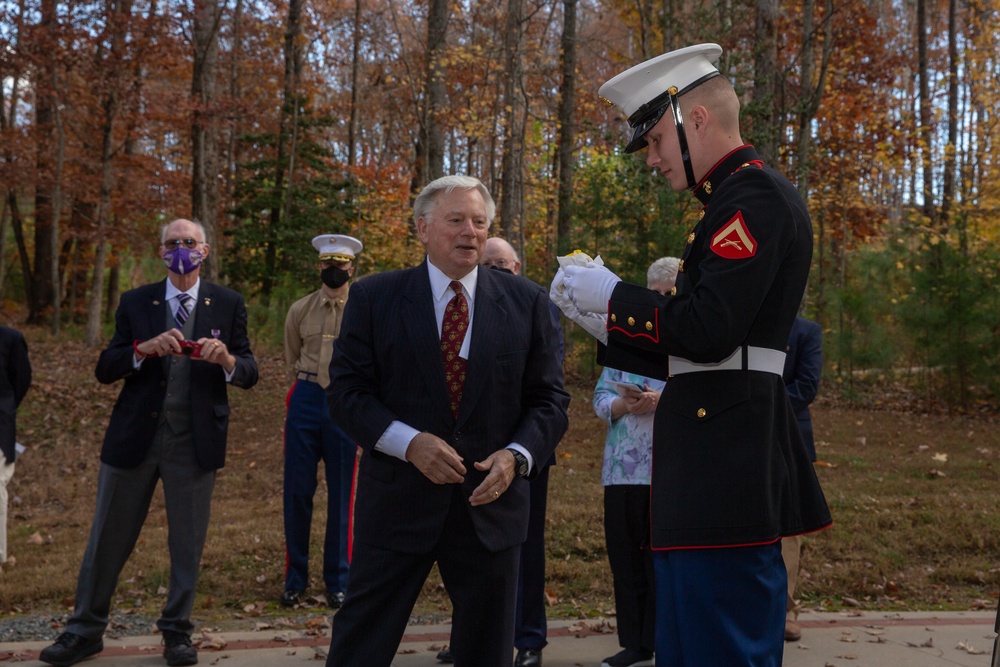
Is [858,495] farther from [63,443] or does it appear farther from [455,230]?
[63,443]

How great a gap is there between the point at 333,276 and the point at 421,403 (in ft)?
11.7

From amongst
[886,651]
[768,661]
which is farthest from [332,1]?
[768,661]

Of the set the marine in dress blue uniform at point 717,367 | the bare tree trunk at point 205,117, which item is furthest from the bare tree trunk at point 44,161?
the marine in dress blue uniform at point 717,367

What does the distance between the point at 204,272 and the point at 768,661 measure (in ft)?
48.9

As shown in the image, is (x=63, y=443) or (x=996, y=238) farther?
(x=996, y=238)

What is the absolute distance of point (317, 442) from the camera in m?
6.61

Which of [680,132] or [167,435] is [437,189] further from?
[167,435]

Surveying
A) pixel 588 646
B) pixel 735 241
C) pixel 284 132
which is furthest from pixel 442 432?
pixel 284 132

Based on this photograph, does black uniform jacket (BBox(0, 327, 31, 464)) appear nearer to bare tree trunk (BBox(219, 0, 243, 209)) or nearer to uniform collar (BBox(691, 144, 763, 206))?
uniform collar (BBox(691, 144, 763, 206))

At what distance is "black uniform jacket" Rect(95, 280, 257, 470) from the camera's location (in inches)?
197

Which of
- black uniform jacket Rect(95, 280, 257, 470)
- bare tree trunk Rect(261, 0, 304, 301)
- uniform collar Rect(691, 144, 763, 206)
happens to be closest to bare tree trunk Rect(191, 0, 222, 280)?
bare tree trunk Rect(261, 0, 304, 301)

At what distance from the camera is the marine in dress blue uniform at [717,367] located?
2.51 meters

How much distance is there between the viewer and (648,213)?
13.2 m

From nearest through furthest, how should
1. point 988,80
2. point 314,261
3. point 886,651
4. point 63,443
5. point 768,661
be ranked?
point 768,661, point 886,651, point 63,443, point 314,261, point 988,80
